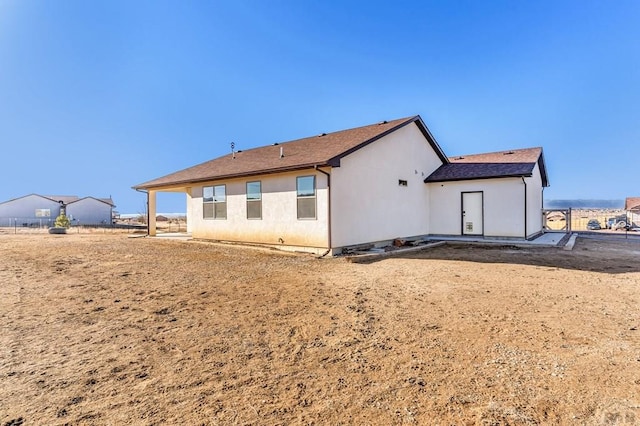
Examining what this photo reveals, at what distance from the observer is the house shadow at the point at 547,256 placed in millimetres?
8781

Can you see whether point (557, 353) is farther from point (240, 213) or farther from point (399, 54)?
point (399, 54)

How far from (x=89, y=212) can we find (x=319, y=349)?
5426cm

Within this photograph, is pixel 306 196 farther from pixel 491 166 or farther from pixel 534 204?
pixel 534 204

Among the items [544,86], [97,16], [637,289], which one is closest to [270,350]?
[637,289]

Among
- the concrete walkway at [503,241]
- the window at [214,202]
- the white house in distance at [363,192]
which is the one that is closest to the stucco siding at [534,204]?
the white house in distance at [363,192]

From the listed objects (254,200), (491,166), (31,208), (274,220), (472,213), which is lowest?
(274,220)

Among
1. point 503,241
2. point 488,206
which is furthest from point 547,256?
point 488,206

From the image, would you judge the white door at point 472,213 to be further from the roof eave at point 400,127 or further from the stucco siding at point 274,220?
the stucco siding at point 274,220

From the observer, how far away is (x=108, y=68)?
21.9 m

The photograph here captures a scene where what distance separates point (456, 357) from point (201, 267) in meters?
6.97

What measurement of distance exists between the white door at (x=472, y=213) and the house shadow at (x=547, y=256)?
2084 mm

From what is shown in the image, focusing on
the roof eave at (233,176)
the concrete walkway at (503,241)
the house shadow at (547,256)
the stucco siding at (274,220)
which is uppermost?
the roof eave at (233,176)

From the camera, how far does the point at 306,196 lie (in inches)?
438

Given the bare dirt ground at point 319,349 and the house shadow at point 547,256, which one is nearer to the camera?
the bare dirt ground at point 319,349
